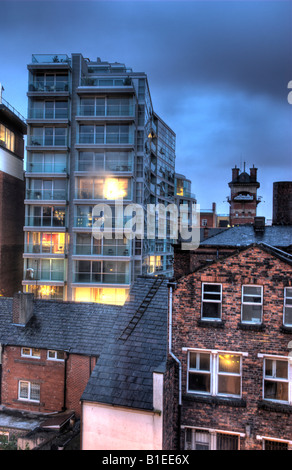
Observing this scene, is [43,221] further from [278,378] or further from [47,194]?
[278,378]

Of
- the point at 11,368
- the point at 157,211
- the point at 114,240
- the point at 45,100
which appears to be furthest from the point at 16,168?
the point at 11,368

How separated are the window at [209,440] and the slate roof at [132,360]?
2.53 meters

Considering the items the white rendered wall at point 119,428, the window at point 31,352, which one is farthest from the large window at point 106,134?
the white rendered wall at point 119,428

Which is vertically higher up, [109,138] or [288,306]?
[109,138]

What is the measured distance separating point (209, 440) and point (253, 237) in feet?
39.1

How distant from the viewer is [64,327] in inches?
662

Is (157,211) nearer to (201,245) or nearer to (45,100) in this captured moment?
(45,100)

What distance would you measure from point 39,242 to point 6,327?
12.9 metres

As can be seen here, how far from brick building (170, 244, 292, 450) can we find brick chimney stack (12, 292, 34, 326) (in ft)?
30.4

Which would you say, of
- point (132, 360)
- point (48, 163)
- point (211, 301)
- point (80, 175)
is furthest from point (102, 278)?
point (211, 301)

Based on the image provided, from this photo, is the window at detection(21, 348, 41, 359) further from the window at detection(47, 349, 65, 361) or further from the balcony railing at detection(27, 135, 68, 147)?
the balcony railing at detection(27, 135, 68, 147)

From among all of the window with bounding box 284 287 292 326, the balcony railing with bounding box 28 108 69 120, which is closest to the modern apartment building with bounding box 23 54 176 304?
the balcony railing with bounding box 28 108 69 120

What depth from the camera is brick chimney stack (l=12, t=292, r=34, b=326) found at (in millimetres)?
17219

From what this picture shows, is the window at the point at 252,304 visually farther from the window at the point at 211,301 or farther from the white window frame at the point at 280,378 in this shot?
the white window frame at the point at 280,378
